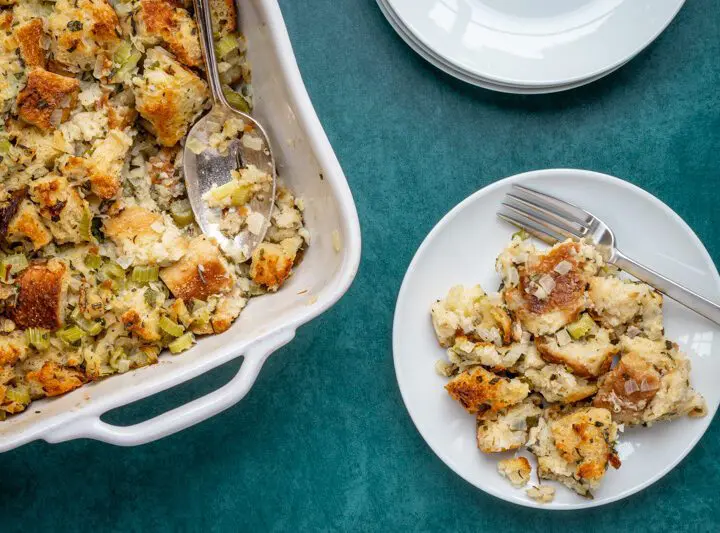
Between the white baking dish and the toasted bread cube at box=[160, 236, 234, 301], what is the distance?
0.10 meters

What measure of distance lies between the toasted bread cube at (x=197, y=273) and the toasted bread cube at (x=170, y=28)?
1.36 ft

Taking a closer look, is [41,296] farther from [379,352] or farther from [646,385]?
[646,385]

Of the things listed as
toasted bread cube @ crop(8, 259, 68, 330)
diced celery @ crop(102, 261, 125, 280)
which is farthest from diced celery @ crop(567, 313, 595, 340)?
toasted bread cube @ crop(8, 259, 68, 330)

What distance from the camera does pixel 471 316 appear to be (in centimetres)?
181

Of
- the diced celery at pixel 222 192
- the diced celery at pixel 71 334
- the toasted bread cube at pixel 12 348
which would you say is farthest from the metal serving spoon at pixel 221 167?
the toasted bread cube at pixel 12 348

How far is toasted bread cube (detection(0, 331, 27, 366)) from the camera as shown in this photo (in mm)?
1579

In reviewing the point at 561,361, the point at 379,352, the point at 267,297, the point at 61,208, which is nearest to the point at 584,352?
the point at 561,361

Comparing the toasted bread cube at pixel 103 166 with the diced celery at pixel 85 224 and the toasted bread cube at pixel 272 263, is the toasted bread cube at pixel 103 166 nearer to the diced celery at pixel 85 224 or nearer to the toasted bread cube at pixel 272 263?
the diced celery at pixel 85 224

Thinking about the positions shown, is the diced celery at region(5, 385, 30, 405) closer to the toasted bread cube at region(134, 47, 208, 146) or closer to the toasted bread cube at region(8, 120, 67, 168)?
the toasted bread cube at region(8, 120, 67, 168)

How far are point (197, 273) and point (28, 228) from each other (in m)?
0.36

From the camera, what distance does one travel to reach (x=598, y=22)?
1.89m

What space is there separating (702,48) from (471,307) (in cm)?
92

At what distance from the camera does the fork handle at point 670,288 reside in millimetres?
1792

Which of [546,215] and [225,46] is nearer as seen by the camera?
[225,46]
